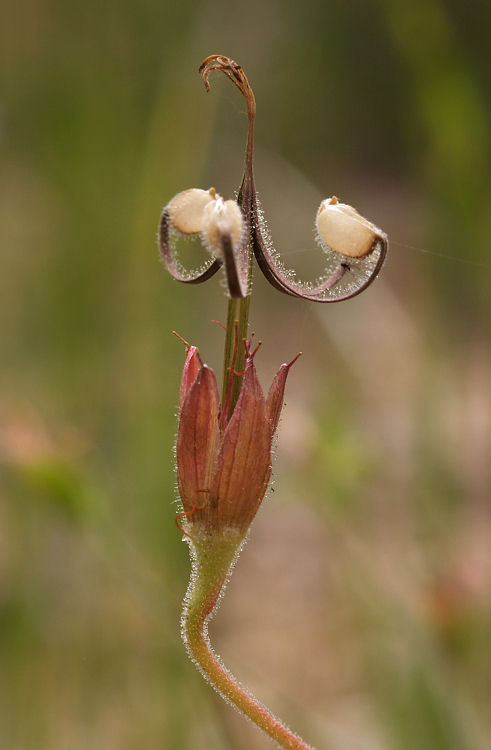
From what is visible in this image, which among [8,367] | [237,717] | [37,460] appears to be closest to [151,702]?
[237,717]

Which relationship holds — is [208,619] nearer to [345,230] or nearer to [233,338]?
[233,338]

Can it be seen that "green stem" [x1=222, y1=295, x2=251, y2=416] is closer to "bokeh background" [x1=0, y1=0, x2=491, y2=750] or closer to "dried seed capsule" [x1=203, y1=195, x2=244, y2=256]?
"dried seed capsule" [x1=203, y1=195, x2=244, y2=256]

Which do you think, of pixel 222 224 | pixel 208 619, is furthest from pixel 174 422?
pixel 222 224

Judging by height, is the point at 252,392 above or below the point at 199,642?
above

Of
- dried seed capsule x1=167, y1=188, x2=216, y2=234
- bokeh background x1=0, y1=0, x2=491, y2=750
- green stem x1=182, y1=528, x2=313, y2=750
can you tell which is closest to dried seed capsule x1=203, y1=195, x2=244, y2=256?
dried seed capsule x1=167, y1=188, x2=216, y2=234

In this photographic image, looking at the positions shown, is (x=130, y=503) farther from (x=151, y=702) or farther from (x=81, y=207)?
(x=81, y=207)
